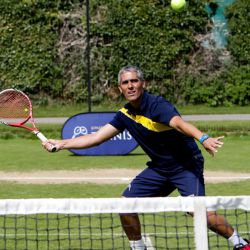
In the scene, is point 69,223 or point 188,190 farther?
point 69,223

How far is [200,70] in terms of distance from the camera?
84.1ft

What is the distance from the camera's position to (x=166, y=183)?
7.55 m

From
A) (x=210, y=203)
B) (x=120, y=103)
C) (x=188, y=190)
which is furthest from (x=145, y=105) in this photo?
(x=120, y=103)

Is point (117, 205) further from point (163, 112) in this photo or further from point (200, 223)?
point (163, 112)

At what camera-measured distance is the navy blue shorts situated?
731cm

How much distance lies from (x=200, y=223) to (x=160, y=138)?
5.09 ft

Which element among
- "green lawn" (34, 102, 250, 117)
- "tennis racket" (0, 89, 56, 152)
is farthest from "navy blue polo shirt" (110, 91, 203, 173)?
"green lawn" (34, 102, 250, 117)

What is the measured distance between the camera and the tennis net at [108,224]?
19.6ft

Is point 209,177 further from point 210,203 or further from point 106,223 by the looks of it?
point 210,203

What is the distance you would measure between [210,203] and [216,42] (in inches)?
790

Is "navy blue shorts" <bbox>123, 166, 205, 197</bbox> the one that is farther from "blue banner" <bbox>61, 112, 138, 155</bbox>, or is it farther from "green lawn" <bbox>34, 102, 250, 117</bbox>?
"green lawn" <bbox>34, 102, 250, 117</bbox>

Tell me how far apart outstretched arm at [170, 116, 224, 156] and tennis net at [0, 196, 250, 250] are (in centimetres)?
50

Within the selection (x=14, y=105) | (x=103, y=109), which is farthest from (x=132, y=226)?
(x=103, y=109)

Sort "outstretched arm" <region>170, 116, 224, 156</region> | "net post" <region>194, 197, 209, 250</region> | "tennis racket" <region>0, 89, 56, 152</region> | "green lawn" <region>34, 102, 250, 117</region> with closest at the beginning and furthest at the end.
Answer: "net post" <region>194, 197, 209, 250</region> < "outstretched arm" <region>170, 116, 224, 156</region> < "tennis racket" <region>0, 89, 56, 152</region> < "green lawn" <region>34, 102, 250, 117</region>
